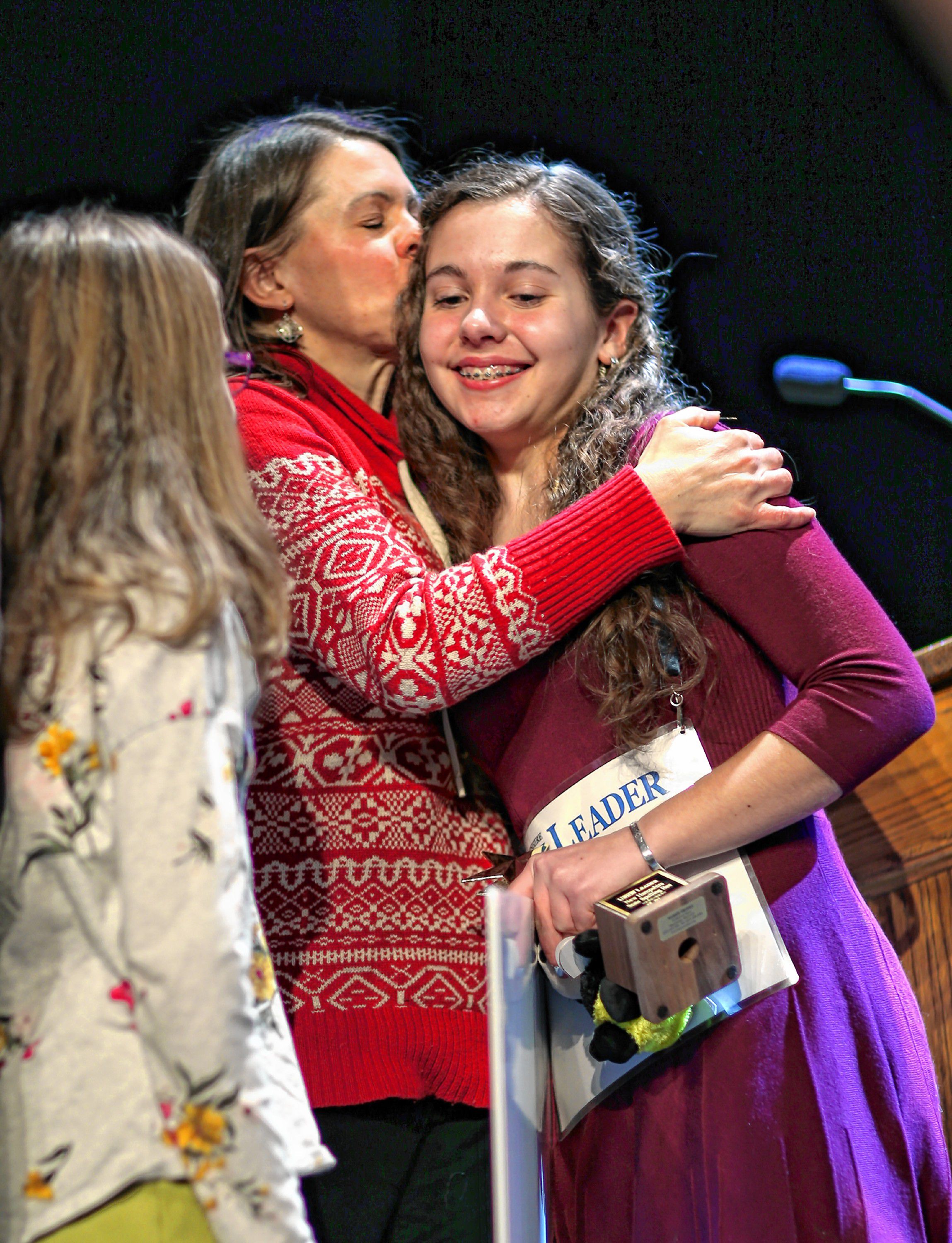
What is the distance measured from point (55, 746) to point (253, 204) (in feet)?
3.91

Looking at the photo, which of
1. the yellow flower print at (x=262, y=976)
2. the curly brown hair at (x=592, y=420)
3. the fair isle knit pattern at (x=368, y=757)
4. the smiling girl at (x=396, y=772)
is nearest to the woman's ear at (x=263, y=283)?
the curly brown hair at (x=592, y=420)

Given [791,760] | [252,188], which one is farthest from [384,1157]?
[252,188]

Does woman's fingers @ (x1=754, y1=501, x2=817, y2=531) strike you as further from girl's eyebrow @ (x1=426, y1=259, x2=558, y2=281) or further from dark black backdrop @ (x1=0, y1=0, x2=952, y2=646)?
dark black backdrop @ (x1=0, y1=0, x2=952, y2=646)

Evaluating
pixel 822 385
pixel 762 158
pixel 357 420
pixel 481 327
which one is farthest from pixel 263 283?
pixel 762 158

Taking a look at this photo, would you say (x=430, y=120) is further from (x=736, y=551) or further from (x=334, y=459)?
(x=736, y=551)

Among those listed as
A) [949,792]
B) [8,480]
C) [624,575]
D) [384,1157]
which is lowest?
[384,1157]

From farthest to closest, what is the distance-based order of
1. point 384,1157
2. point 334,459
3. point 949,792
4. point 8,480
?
point 949,792 < point 334,459 < point 384,1157 < point 8,480

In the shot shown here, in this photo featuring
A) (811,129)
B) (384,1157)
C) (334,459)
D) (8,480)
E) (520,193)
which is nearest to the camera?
(8,480)

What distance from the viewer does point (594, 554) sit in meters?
1.39

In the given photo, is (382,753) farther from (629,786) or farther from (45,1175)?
(45,1175)

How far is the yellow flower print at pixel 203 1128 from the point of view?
914mm

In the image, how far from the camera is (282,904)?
57.6 inches

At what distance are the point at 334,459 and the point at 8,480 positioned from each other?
0.60 meters

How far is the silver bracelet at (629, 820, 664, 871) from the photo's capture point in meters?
1.31
